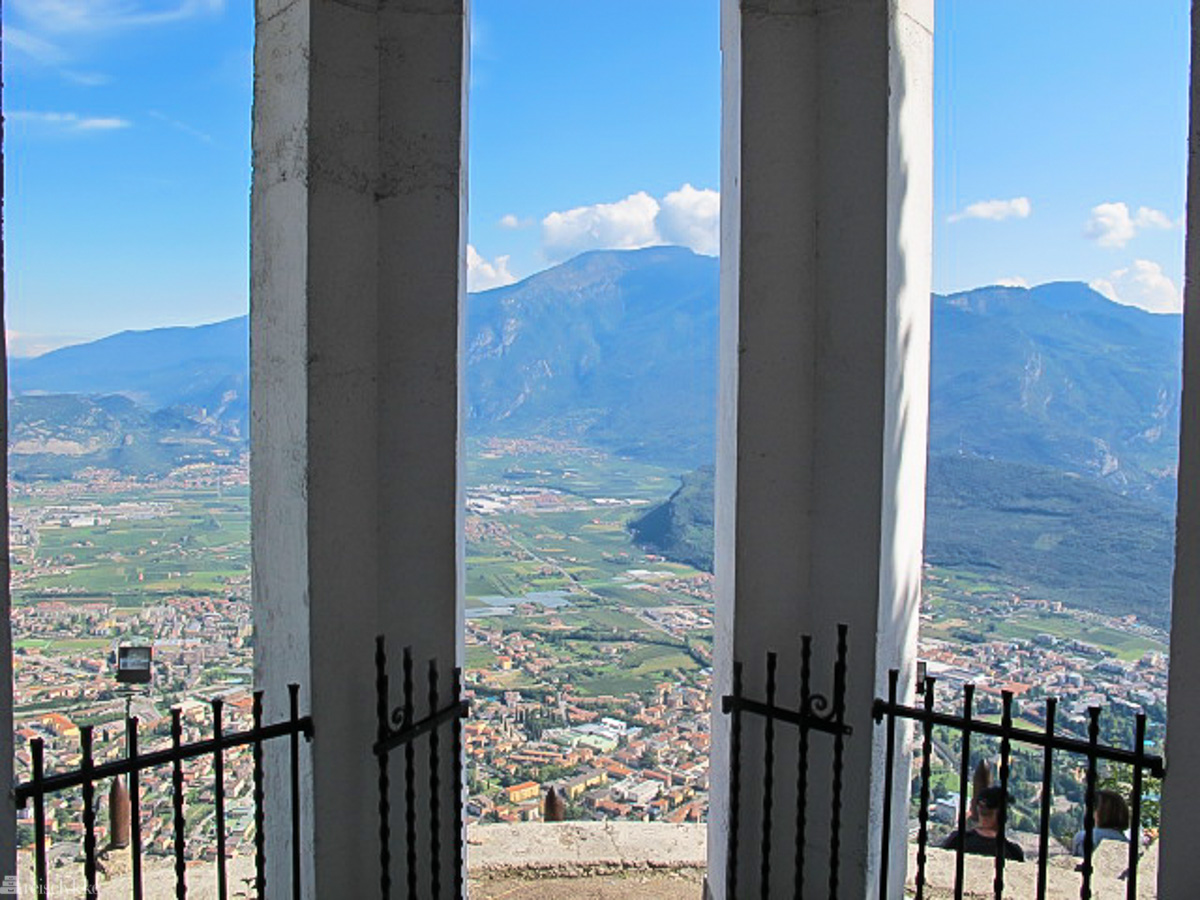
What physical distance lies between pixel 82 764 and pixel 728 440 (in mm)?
2578

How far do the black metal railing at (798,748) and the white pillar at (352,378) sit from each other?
117cm

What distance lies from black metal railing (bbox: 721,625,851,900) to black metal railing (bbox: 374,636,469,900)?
110cm

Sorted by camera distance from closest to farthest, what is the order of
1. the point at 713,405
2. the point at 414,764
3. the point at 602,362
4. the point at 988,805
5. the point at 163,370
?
1. the point at 414,764
2. the point at 988,805
3. the point at 713,405
4. the point at 163,370
5. the point at 602,362

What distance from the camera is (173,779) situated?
9.52 ft

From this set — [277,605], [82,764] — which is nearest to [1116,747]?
[277,605]

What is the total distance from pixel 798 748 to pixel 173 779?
2.36 metres

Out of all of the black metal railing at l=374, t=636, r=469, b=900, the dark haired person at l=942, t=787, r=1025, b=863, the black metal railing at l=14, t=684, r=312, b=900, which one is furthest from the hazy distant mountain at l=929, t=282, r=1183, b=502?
the black metal railing at l=14, t=684, r=312, b=900

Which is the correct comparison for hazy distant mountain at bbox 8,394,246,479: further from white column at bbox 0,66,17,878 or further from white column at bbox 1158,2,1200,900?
white column at bbox 1158,2,1200,900

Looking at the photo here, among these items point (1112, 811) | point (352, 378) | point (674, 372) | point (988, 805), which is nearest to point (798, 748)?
point (988, 805)

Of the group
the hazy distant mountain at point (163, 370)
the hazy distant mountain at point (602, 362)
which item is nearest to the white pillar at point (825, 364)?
the hazy distant mountain at point (163, 370)

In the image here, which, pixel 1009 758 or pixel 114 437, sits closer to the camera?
pixel 1009 758

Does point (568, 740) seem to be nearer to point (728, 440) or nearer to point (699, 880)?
point (699, 880)

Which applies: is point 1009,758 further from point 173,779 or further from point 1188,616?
point 173,779

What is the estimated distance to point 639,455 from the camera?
13.9 m
